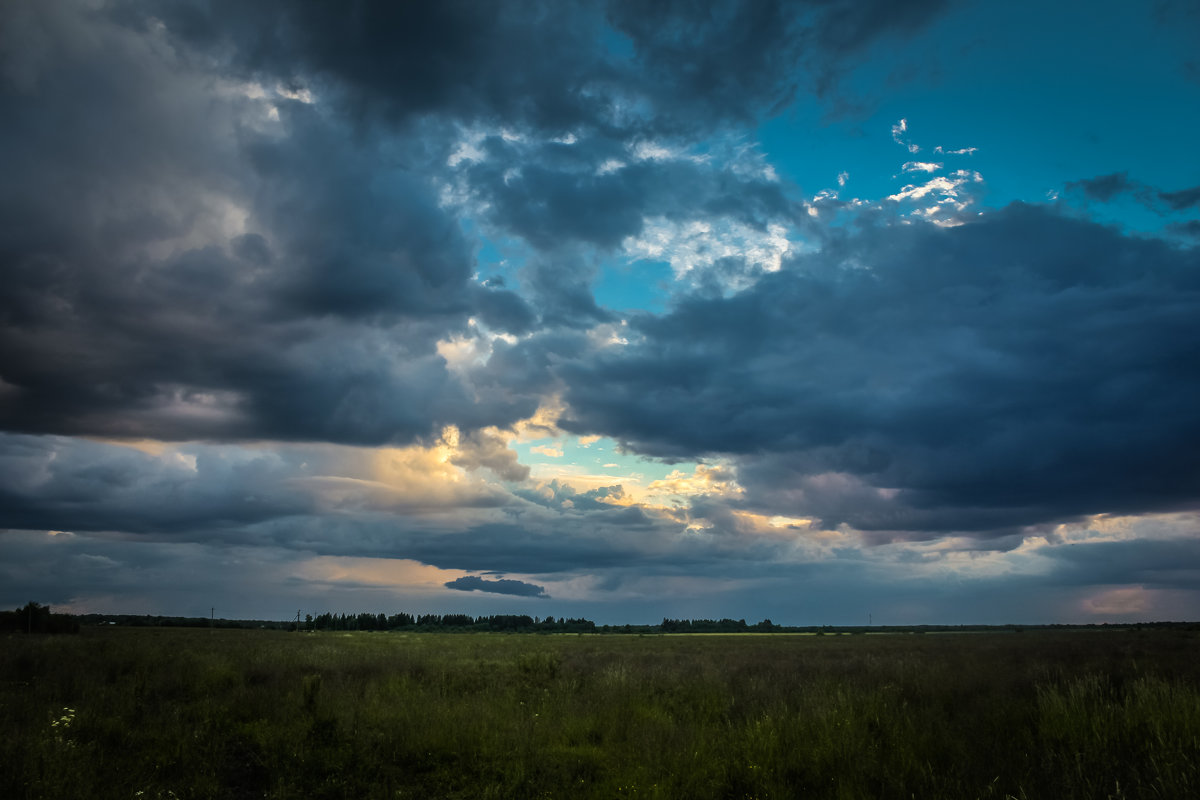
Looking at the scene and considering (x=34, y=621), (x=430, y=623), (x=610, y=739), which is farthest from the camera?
(x=430, y=623)

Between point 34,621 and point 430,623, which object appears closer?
point 34,621

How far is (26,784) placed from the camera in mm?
8336

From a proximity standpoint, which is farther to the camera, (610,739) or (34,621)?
(34,621)

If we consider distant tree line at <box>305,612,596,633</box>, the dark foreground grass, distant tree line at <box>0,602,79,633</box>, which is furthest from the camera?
distant tree line at <box>305,612,596,633</box>

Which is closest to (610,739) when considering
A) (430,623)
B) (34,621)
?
(34,621)

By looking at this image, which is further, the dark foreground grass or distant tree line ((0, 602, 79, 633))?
distant tree line ((0, 602, 79, 633))

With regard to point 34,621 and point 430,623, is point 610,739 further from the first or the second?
point 430,623

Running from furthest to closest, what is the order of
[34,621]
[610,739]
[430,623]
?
[430,623]
[34,621]
[610,739]

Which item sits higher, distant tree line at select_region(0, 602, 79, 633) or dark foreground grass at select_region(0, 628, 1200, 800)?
dark foreground grass at select_region(0, 628, 1200, 800)

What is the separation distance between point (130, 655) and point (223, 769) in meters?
15.0

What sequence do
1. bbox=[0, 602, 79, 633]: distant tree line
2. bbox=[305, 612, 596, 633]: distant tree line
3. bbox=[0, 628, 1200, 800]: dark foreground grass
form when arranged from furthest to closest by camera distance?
bbox=[305, 612, 596, 633]: distant tree line < bbox=[0, 602, 79, 633]: distant tree line < bbox=[0, 628, 1200, 800]: dark foreground grass

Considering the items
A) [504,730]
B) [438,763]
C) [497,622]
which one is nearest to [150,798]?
[438,763]

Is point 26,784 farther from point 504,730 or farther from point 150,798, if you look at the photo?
point 504,730

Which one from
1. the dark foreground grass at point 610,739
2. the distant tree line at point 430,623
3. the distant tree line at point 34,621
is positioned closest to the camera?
the dark foreground grass at point 610,739
